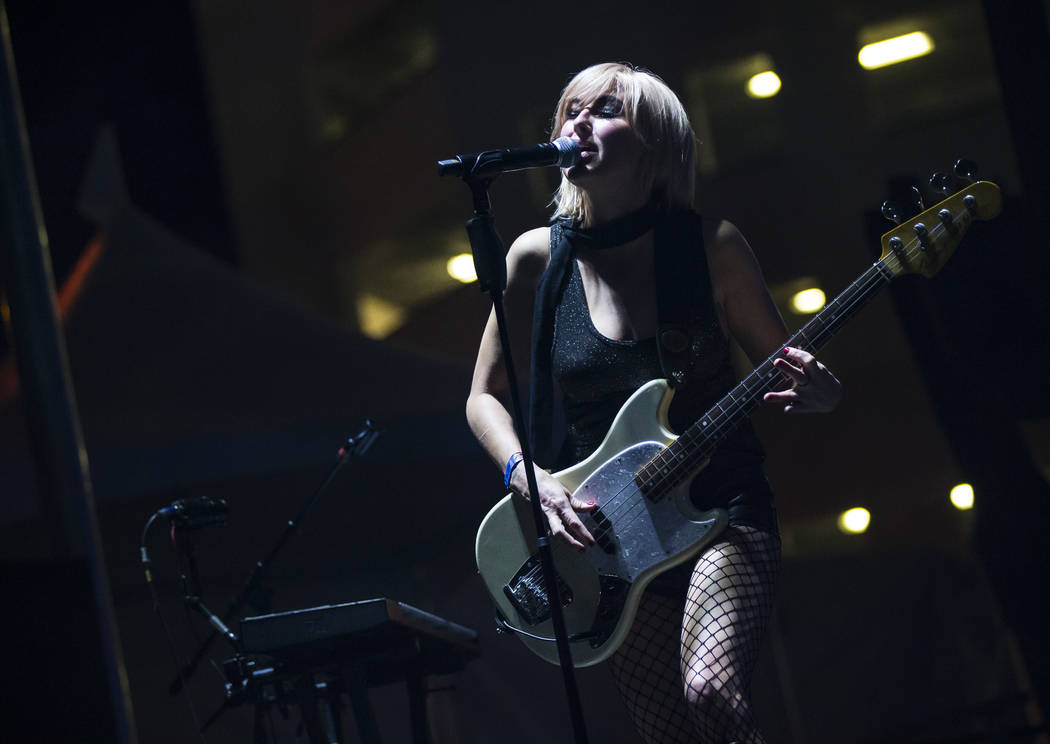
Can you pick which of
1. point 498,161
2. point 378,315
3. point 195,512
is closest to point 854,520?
point 195,512

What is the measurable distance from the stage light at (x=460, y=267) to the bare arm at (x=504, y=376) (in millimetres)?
7230

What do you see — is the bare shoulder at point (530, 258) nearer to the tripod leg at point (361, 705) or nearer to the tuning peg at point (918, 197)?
the tuning peg at point (918, 197)

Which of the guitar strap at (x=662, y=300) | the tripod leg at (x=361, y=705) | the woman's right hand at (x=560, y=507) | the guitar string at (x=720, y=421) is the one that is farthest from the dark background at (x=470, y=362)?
the tripod leg at (x=361, y=705)

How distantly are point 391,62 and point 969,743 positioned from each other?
26.5 feet

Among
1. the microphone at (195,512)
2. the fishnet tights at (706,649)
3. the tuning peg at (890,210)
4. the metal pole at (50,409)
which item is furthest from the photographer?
the microphone at (195,512)

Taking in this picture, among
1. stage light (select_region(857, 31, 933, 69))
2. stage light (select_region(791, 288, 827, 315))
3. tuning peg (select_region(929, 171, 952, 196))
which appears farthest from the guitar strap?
stage light (select_region(857, 31, 933, 69))

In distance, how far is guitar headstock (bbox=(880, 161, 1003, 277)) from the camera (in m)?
2.13

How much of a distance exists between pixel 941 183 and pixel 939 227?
0.31 feet

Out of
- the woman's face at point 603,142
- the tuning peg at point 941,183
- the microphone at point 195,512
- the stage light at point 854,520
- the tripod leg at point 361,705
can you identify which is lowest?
the tripod leg at point 361,705

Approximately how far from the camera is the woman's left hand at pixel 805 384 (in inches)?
77.6

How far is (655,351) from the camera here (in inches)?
85.6

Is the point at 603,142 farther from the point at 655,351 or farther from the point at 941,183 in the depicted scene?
the point at 941,183

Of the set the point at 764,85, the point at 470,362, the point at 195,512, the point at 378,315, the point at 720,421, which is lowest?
the point at 720,421

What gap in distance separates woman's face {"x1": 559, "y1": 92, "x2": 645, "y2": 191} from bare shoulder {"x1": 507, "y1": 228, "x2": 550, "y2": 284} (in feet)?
0.74
